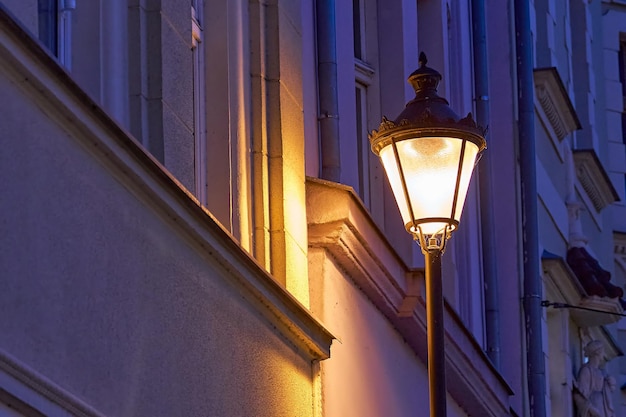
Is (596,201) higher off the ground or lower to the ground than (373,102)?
higher

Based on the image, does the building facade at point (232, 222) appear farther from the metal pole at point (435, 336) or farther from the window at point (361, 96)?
the metal pole at point (435, 336)

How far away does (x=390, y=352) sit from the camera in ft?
39.1

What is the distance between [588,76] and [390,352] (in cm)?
1433

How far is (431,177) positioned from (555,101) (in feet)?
40.1

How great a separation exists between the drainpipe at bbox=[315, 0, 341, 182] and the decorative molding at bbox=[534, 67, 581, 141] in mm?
8979

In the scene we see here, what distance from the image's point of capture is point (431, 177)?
29.1ft

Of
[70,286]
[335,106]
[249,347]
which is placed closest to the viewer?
[70,286]

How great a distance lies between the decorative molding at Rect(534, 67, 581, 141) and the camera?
65.8 feet

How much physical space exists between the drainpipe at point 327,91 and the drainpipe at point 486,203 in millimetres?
5710

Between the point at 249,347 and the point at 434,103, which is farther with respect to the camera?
the point at 434,103

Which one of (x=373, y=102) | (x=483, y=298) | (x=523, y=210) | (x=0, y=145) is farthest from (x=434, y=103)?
(x=523, y=210)

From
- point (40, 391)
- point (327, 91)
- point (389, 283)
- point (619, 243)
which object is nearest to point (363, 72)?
point (327, 91)

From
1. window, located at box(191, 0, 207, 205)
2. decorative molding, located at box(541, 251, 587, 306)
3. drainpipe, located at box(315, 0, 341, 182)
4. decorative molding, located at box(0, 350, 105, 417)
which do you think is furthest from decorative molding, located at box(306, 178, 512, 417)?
decorative molding, located at box(541, 251, 587, 306)

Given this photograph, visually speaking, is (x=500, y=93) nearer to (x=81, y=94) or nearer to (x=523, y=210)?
(x=523, y=210)
